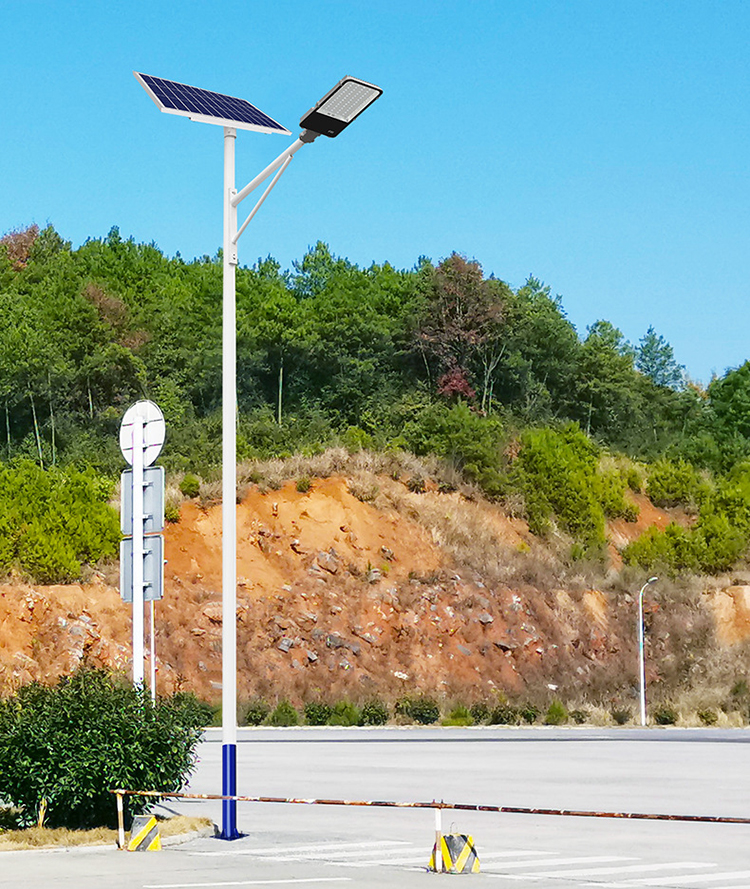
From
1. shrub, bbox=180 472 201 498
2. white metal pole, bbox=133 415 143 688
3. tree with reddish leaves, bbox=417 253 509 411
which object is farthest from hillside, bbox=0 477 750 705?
white metal pole, bbox=133 415 143 688

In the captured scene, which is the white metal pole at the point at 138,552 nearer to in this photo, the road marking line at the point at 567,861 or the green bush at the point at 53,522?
the road marking line at the point at 567,861

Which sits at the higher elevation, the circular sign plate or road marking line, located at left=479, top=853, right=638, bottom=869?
the circular sign plate

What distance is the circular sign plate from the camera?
1639 cm

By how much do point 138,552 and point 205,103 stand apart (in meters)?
5.39

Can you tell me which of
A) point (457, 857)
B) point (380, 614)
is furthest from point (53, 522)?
point (457, 857)

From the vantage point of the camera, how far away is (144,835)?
45.5ft

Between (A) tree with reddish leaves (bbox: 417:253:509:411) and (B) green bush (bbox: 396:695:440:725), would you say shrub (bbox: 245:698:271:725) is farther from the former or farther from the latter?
(A) tree with reddish leaves (bbox: 417:253:509:411)

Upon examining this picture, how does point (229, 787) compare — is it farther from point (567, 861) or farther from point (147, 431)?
point (147, 431)

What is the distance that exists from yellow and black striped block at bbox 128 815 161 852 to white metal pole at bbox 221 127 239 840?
2.89 ft

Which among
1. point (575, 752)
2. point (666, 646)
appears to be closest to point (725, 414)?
point (666, 646)

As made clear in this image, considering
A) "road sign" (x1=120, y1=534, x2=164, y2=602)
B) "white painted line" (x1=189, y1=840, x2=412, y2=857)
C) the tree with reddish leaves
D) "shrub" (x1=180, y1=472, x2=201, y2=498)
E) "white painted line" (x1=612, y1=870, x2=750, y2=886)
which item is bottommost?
"white painted line" (x1=189, y1=840, x2=412, y2=857)

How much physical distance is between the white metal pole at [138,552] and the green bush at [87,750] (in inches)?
32.9

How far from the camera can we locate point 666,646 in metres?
65.9

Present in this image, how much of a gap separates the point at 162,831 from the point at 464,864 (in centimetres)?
415
